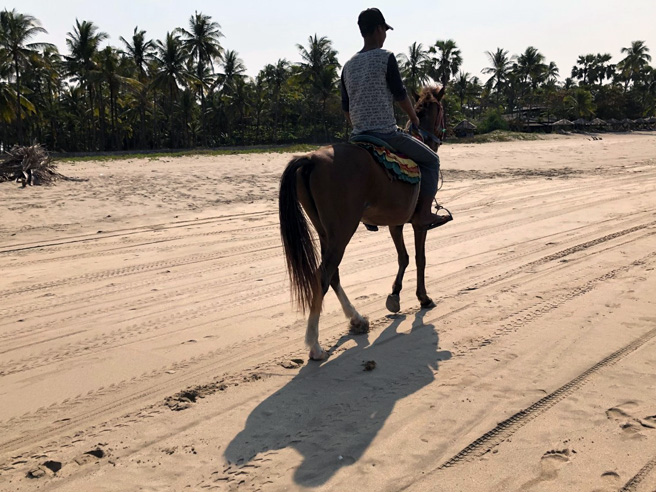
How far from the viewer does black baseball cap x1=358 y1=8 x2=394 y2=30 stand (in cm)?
454

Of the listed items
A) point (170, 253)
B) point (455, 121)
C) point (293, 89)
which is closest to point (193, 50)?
point (293, 89)

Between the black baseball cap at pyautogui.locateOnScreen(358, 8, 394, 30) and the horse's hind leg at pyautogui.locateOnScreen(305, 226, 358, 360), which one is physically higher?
the black baseball cap at pyautogui.locateOnScreen(358, 8, 394, 30)

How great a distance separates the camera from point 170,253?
7.51 metres

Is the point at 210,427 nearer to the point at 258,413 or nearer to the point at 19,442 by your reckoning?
the point at 258,413

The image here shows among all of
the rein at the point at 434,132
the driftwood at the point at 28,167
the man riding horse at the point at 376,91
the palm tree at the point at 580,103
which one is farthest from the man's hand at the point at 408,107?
the palm tree at the point at 580,103

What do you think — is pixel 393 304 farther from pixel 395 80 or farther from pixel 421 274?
pixel 395 80

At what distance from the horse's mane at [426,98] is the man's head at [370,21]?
135 centimetres

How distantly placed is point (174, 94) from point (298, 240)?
157ft

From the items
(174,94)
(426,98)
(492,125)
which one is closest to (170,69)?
(174,94)

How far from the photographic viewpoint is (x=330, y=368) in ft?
13.2

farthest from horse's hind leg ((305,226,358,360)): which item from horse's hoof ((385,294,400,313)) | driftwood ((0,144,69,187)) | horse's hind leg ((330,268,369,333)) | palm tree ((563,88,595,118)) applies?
palm tree ((563,88,595,118))

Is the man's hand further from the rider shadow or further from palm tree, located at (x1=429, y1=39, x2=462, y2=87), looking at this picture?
palm tree, located at (x1=429, y1=39, x2=462, y2=87)

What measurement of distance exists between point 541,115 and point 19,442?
249 feet

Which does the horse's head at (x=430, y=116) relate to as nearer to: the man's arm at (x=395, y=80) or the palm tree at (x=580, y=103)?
the man's arm at (x=395, y=80)
